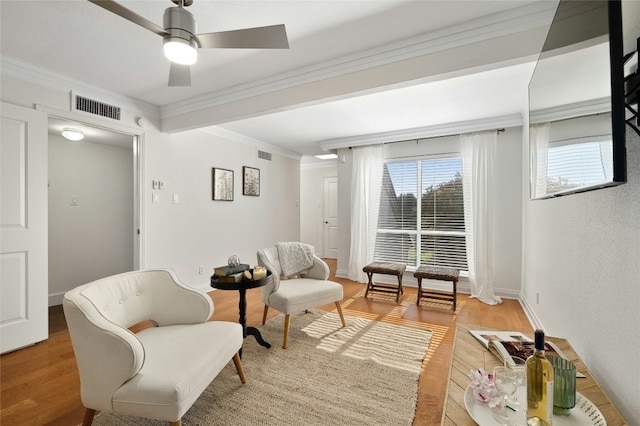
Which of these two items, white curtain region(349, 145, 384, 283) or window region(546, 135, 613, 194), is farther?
white curtain region(349, 145, 384, 283)

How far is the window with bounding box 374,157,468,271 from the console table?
10.3 feet

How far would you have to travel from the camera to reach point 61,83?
290 cm

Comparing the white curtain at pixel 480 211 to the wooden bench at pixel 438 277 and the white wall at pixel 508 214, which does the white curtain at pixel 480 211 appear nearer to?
the white wall at pixel 508 214

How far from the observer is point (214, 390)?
1965mm

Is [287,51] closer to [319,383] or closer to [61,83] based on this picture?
[61,83]

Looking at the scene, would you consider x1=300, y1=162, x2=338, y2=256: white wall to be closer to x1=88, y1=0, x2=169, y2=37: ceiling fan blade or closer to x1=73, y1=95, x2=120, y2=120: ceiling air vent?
x1=73, y1=95, x2=120, y2=120: ceiling air vent

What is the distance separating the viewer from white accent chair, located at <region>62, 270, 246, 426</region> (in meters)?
1.35

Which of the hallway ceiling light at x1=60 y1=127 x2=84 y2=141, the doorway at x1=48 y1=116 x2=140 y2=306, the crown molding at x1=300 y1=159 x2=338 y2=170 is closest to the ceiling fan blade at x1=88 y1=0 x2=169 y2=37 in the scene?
the doorway at x1=48 y1=116 x2=140 y2=306

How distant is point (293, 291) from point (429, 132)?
3176 mm

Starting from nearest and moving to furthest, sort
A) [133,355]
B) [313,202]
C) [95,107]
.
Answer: [133,355] → [95,107] → [313,202]

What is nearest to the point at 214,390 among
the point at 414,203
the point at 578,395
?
the point at 578,395

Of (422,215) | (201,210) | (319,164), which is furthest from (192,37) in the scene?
(319,164)

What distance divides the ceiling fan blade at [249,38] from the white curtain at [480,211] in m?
3.49

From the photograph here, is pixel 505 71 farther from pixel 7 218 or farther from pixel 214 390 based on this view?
pixel 7 218
